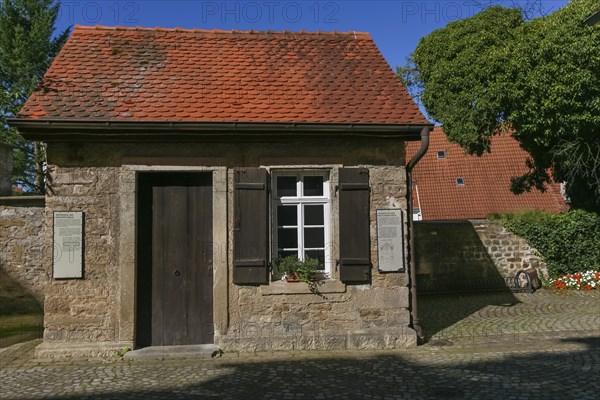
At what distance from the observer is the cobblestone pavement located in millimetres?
4770

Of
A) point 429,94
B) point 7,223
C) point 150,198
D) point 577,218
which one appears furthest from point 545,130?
point 7,223

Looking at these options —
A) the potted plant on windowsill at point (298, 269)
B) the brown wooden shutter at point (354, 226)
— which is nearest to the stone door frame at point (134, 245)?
the potted plant on windowsill at point (298, 269)

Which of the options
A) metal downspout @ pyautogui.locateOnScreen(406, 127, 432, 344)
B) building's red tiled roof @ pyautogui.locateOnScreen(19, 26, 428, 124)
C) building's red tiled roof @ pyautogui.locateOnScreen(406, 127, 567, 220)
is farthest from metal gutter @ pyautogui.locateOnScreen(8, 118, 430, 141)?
building's red tiled roof @ pyautogui.locateOnScreen(406, 127, 567, 220)

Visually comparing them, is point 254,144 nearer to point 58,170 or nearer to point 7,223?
point 58,170

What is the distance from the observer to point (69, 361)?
19.8 feet

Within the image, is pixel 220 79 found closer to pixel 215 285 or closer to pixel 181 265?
pixel 181 265

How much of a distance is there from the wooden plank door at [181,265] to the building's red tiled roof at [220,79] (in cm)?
113

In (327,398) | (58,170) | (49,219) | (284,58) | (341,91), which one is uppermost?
(284,58)

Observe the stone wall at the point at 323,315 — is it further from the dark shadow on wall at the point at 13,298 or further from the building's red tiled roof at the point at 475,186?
the building's red tiled roof at the point at 475,186

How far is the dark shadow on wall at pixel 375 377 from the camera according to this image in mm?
4730

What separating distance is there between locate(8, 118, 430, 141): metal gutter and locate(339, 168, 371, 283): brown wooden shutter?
638mm

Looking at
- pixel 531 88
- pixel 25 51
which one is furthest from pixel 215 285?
pixel 25 51

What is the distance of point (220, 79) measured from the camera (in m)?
7.42

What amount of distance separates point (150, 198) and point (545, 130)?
9.45m
